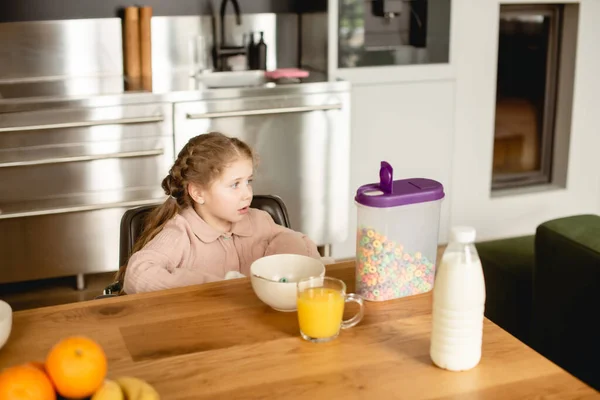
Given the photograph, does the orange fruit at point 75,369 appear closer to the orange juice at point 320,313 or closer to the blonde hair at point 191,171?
the orange juice at point 320,313

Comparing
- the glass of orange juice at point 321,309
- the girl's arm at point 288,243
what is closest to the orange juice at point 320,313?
the glass of orange juice at point 321,309

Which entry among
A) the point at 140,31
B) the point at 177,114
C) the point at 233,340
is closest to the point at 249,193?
the point at 233,340

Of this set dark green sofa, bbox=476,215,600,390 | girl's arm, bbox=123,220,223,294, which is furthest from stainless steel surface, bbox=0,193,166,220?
dark green sofa, bbox=476,215,600,390

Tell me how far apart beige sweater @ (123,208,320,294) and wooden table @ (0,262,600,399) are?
199mm

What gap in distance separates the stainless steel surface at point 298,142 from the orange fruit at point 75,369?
7.48ft

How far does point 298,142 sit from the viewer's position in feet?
12.2

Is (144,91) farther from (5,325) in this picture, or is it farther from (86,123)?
(5,325)

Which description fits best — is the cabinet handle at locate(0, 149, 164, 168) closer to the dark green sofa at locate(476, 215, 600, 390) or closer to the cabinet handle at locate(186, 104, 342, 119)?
the cabinet handle at locate(186, 104, 342, 119)

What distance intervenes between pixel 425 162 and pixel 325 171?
58cm

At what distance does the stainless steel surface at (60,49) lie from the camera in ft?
12.4

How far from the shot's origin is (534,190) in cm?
458

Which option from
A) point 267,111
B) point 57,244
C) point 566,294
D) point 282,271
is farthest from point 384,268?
point 57,244

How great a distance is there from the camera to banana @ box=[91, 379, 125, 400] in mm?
1259

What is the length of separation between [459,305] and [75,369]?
0.63 m
